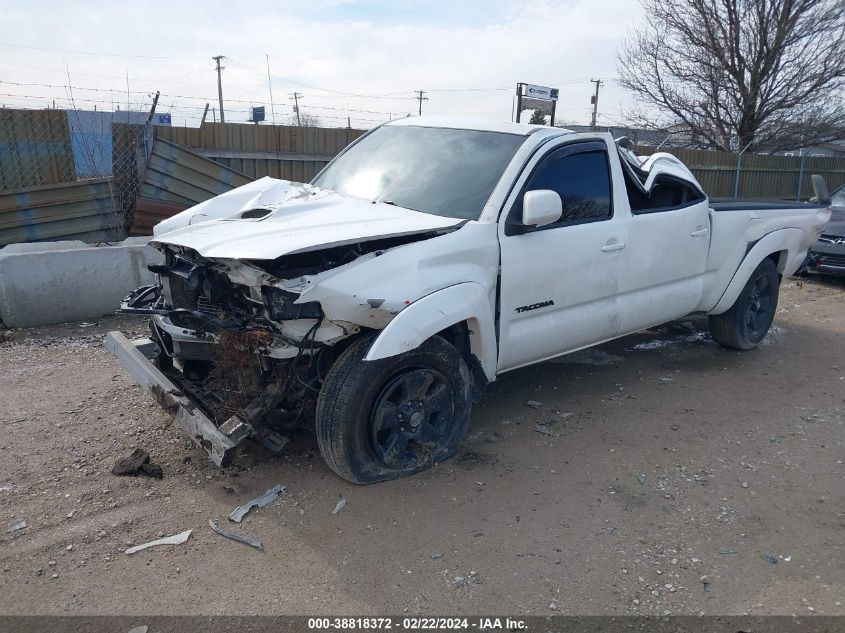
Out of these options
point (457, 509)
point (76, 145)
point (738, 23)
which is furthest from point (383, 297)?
point (738, 23)

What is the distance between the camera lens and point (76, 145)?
8.85 meters

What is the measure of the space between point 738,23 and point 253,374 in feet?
65.0

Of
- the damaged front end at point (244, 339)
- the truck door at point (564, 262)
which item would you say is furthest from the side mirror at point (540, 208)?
the damaged front end at point (244, 339)

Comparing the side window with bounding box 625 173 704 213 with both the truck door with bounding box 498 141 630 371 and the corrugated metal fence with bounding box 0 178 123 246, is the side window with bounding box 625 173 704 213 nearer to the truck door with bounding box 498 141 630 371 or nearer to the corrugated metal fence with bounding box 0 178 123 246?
the truck door with bounding box 498 141 630 371

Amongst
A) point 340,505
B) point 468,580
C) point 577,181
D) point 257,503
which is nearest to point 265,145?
point 577,181

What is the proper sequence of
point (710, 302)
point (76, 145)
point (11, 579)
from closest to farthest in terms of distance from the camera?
point (11, 579) → point (710, 302) → point (76, 145)

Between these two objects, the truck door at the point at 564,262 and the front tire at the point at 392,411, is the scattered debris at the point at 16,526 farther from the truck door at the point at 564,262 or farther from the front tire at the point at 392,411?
the truck door at the point at 564,262

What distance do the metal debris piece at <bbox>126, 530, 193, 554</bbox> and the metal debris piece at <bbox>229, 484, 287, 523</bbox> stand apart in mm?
248

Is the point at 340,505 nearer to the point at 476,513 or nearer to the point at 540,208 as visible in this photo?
the point at 476,513

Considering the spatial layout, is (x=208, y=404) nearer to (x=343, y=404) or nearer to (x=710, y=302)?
(x=343, y=404)

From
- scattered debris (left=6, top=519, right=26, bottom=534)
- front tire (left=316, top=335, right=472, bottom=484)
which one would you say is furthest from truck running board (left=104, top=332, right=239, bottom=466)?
scattered debris (left=6, top=519, right=26, bottom=534)

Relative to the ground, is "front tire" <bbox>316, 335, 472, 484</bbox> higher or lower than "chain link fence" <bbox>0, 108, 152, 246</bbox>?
lower

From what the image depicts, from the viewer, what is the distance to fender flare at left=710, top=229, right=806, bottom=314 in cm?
611

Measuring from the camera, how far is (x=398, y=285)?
356 centimetres
